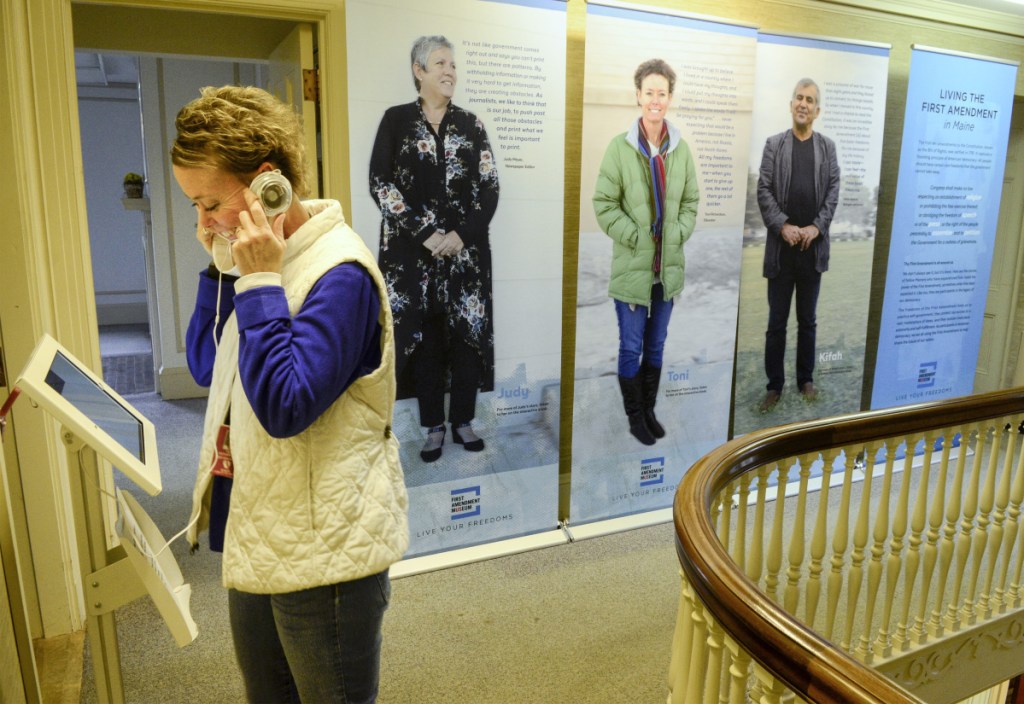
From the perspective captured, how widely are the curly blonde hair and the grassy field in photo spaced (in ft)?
10.0

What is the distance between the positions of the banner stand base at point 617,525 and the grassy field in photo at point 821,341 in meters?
0.69

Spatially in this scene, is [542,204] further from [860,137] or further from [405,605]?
[860,137]

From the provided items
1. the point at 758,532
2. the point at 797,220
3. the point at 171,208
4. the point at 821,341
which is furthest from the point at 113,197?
the point at 758,532

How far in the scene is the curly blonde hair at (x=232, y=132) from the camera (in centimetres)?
130

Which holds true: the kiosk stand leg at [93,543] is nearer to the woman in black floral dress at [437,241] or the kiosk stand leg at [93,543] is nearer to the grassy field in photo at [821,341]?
the woman in black floral dress at [437,241]

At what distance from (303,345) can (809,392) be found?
12.2 ft

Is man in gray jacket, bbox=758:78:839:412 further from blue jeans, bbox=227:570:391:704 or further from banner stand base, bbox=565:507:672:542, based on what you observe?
blue jeans, bbox=227:570:391:704

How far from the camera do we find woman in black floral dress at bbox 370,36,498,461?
3.03 m

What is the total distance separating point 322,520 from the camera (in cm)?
133

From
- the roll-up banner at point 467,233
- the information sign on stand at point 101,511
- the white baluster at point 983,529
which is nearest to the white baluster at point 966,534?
the white baluster at point 983,529

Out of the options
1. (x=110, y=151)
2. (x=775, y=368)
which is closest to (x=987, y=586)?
(x=775, y=368)

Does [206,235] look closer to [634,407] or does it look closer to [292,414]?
[292,414]

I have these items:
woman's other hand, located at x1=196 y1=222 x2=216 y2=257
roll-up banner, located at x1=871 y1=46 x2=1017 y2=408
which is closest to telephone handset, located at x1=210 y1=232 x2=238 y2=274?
woman's other hand, located at x1=196 y1=222 x2=216 y2=257

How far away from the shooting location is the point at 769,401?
4230mm
